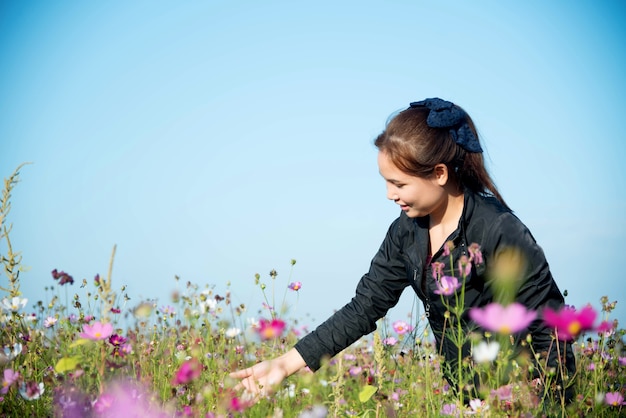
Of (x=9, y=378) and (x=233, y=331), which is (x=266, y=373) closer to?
(x=9, y=378)

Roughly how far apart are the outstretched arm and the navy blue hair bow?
1.32 meters

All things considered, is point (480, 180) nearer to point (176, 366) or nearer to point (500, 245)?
point (500, 245)

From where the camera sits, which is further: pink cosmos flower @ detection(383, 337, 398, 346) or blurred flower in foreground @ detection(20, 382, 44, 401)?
pink cosmos flower @ detection(383, 337, 398, 346)

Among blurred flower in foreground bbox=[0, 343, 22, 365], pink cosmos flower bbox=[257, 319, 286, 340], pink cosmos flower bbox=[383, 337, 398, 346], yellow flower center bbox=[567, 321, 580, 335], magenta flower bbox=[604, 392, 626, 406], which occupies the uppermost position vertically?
blurred flower in foreground bbox=[0, 343, 22, 365]

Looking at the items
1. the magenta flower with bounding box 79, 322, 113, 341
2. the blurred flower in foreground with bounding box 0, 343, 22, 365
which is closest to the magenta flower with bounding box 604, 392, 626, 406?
the magenta flower with bounding box 79, 322, 113, 341

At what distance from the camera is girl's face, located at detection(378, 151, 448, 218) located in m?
3.02

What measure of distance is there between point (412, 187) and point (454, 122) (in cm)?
42

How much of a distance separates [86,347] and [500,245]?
75.5 inches

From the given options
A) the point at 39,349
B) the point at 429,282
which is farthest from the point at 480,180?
the point at 39,349

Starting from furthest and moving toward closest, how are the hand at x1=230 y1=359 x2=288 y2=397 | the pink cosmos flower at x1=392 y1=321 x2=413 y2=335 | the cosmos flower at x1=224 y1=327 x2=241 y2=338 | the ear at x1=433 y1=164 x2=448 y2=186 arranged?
the pink cosmos flower at x1=392 y1=321 x2=413 y2=335, the cosmos flower at x1=224 y1=327 x2=241 y2=338, the ear at x1=433 y1=164 x2=448 y2=186, the hand at x1=230 y1=359 x2=288 y2=397

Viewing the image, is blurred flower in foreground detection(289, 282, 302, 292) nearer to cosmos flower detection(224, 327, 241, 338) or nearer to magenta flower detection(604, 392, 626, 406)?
cosmos flower detection(224, 327, 241, 338)

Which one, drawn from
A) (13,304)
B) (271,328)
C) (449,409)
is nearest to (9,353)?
(13,304)

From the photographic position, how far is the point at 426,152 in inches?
121

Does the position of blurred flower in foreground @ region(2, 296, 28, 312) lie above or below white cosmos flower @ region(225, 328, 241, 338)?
above
